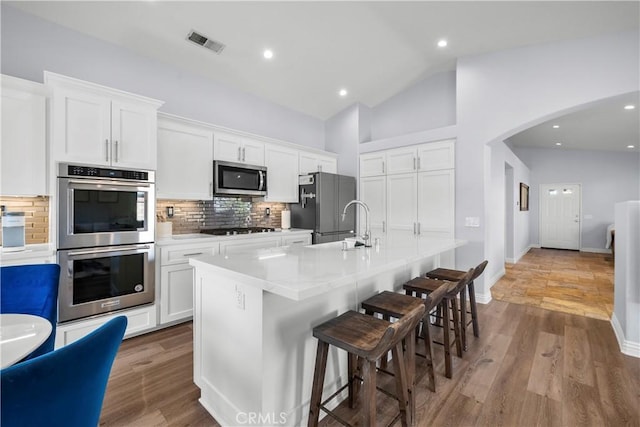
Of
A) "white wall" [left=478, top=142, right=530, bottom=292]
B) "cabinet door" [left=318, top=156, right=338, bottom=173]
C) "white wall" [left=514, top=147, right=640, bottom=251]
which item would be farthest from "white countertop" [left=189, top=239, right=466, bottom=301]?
"white wall" [left=514, top=147, right=640, bottom=251]

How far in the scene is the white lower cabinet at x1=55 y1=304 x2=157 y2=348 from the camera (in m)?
2.41

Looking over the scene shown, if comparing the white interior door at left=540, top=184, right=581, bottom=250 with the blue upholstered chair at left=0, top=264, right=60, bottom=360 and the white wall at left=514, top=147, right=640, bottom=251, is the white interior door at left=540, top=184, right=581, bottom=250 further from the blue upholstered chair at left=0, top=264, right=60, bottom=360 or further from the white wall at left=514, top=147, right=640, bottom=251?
the blue upholstered chair at left=0, top=264, right=60, bottom=360

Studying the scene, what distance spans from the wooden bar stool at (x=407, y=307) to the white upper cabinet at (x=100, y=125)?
8.10 feet

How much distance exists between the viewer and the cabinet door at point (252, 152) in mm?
3994

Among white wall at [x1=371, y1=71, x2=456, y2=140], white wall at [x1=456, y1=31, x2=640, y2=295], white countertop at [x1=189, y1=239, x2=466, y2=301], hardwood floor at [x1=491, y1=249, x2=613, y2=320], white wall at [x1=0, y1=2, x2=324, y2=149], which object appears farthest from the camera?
white wall at [x1=371, y1=71, x2=456, y2=140]

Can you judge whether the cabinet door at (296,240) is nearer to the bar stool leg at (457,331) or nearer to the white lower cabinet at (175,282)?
the white lower cabinet at (175,282)

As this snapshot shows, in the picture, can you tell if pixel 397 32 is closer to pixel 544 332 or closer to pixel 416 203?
pixel 416 203

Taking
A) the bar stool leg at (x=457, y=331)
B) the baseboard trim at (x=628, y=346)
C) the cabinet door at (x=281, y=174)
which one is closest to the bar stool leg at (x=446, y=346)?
the bar stool leg at (x=457, y=331)

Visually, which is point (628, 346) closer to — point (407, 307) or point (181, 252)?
point (407, 307)

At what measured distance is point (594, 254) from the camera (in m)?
7.79

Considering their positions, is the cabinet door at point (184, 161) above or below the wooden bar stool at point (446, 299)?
above

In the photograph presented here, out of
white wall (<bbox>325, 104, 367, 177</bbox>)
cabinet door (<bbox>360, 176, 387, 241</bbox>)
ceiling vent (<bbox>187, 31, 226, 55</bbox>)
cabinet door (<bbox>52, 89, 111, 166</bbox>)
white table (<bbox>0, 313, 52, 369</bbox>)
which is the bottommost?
white table (<bbox>0, 313, 52, 369</bbox>)

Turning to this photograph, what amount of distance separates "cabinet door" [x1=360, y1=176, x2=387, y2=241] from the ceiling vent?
2914 mm

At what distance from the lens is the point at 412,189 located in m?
4.51
